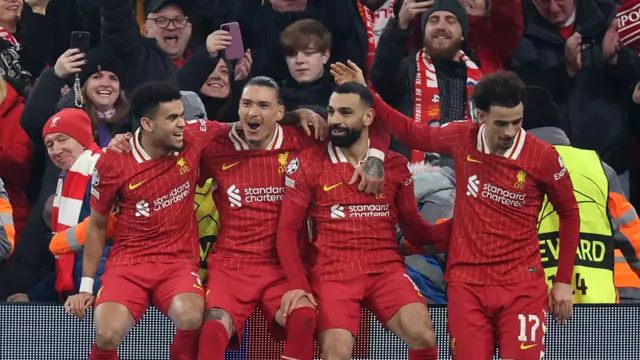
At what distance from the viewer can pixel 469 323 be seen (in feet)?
20.2

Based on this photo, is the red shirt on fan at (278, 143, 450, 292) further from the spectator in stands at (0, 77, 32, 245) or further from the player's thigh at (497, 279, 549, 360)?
the spectator in stands at (0, 77, 32, 245)

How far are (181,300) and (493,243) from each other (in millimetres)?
1556

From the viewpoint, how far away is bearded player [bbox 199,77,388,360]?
640 cm

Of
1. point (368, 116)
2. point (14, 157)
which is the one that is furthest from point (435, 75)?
point (14, 157)

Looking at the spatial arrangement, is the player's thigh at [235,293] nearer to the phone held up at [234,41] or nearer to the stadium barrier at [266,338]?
the stadium barrier at [266,338]

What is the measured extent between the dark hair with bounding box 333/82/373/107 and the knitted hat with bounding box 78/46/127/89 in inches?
82.4

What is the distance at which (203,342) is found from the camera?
6141 mm

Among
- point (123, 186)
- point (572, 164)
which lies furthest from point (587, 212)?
point (123, 186)

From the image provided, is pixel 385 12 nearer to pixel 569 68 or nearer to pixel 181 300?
pixel 569 68

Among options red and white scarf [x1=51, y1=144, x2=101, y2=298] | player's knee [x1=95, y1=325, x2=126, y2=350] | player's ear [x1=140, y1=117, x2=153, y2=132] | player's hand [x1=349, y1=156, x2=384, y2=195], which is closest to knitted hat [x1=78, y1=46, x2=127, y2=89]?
red and white scarf [x1=51, y1=144, x2=101, y2=298]

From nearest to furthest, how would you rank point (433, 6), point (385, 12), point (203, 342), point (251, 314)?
1. point (203, 342)
2. point (251, 314)
3. point (433, 6)
4. point (385, 12)

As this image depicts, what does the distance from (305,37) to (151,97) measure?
183 cm

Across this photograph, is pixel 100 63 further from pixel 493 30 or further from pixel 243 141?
pixel 493 30

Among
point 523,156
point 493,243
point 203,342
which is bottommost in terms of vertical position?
point 203,342
